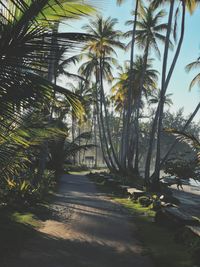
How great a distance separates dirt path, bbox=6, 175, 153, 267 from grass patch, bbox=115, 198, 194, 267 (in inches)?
8.1

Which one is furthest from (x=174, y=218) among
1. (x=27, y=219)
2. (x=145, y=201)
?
(x=145, y=201)

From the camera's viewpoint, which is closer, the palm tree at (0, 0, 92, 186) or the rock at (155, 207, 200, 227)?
the palm tree at (0, 0, 92, 186)

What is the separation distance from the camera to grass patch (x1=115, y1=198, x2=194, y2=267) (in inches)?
264

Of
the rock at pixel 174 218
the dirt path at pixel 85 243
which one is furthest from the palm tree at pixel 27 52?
the rock at pixel 174 218

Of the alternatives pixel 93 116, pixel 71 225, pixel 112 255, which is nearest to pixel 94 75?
pixel 93 116

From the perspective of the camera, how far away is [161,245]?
7.95 metres

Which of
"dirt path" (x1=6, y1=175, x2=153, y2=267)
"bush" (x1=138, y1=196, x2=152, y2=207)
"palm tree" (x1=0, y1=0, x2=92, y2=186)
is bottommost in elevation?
"dirt path" (x1=6, y1=175, x2=153, y2=267)

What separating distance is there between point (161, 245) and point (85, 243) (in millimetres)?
1482

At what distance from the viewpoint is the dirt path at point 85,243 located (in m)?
6.44

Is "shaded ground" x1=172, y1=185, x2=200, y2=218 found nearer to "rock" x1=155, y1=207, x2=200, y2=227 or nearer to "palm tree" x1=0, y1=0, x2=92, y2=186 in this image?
"rock" x1=155, y1=207, x2=200, y2=227

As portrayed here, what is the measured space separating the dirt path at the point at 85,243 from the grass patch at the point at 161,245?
205 mm

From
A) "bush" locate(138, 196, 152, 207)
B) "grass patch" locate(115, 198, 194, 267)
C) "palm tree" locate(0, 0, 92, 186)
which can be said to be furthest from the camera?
"bush" locate(138, 196, 152, 207)

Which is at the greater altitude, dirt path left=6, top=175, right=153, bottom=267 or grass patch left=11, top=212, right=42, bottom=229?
grass patch left=11, top=212, right=42, bottom=229

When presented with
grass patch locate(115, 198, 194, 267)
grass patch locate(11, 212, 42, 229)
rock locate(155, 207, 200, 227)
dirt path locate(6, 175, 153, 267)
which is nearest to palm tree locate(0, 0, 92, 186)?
dirt path locate(6, 175, 153, 267)
